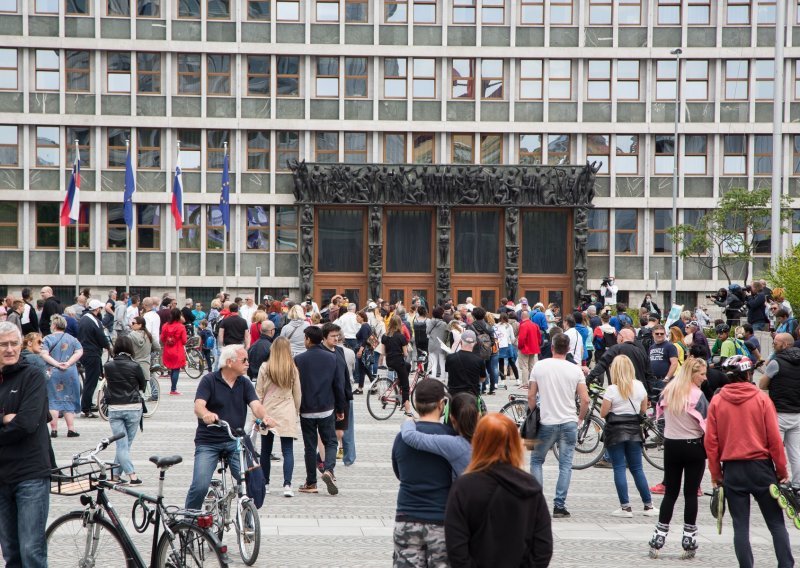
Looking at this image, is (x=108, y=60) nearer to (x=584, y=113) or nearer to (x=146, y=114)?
(x=146, y=114)

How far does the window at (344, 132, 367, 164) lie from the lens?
4853cm

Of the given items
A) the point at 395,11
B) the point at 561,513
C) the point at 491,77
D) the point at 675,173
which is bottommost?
the point at 561,513

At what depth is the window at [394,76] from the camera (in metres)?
48.6

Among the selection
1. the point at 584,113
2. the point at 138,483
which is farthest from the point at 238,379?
the point at 584,113

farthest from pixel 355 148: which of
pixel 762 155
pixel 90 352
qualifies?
pixel 90 352

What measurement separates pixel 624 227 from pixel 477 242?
21.7ft

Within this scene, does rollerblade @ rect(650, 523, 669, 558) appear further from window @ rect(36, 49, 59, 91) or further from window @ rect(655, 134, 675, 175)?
window @ rect(36, 49, 59, 91)

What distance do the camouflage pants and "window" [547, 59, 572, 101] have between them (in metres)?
43.9

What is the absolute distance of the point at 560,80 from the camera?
49.0 metres

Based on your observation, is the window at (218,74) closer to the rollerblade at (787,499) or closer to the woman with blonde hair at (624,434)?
the woman with blonde hair at (624,434)

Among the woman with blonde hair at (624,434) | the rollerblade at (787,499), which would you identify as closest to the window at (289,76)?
the woman with blonde hair at (624,434)

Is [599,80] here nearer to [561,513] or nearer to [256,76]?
[256,76]

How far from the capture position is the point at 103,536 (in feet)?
25.8

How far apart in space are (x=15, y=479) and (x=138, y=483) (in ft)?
20.1
